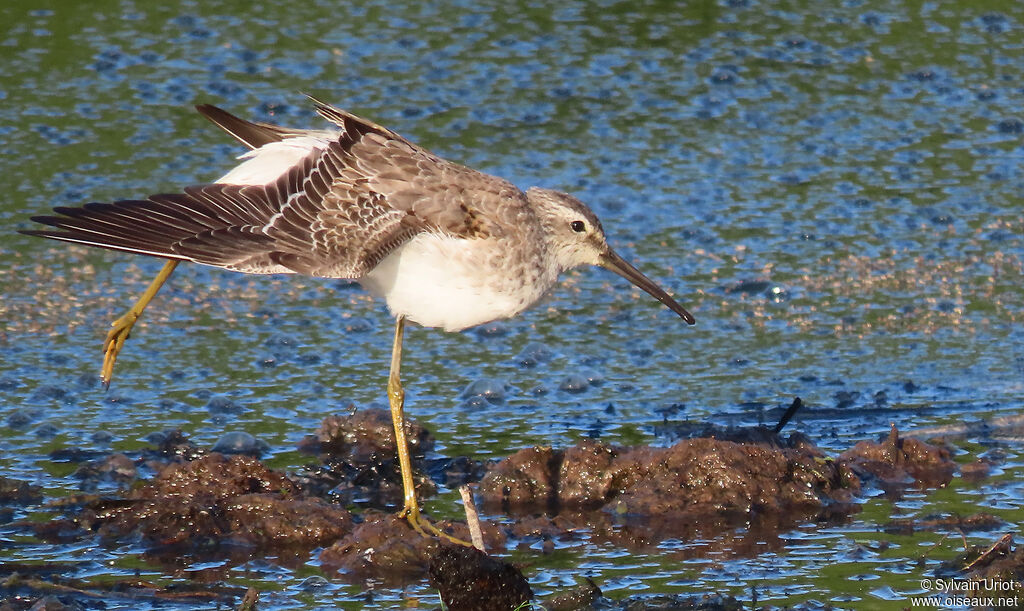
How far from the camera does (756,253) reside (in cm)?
931

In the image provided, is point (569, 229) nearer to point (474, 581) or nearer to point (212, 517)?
point (212, 517)

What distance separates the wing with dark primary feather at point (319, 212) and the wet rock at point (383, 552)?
3.48 feet

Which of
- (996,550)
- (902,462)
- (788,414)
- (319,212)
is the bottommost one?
(902,462)

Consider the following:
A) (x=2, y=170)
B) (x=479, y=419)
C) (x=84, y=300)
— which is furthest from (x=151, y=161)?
(x=479, y=419)

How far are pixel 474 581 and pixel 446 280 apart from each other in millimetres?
1585

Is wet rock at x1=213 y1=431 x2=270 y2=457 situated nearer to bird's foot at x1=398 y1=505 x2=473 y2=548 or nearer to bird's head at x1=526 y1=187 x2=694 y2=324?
bird's foot at x1=398 y1=505 x2=473 y2=548

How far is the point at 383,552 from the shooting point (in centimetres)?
593

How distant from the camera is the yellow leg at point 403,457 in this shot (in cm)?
621

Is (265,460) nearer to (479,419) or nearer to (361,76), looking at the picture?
(479,419)

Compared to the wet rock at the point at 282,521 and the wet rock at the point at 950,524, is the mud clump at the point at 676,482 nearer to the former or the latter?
the wet rock at the point at 950,524

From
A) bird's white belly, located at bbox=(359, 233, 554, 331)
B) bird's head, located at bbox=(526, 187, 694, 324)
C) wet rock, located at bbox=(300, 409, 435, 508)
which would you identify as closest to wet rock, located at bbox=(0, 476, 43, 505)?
wet rock, located at bbox=(300, 409, 435, 508)

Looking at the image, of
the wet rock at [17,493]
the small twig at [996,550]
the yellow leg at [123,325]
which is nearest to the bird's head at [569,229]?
the yellow leg at [123,325]

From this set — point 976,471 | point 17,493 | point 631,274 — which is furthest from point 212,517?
point 976,471

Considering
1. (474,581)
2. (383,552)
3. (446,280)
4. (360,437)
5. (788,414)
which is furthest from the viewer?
(360,437)
